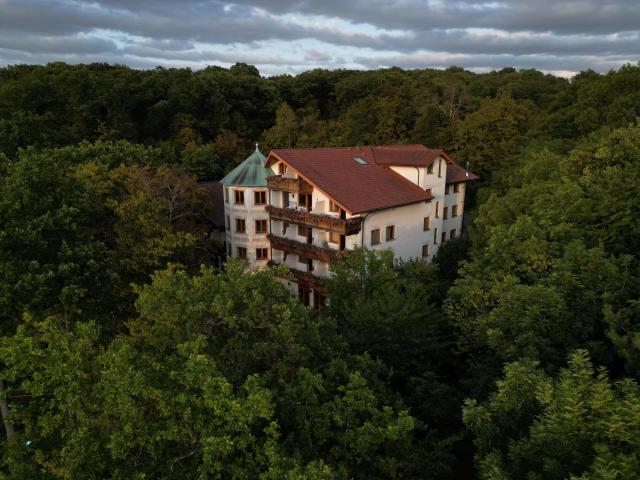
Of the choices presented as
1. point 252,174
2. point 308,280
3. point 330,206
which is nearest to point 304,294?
point 308,280

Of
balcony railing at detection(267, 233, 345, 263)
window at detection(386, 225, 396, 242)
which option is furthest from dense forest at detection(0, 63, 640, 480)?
balcony railing at detection(267, 233, 345, 263)

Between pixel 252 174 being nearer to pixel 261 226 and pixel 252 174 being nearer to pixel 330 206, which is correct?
pixel 261 226

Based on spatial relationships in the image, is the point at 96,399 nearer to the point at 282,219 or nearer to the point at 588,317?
the point at 588,317

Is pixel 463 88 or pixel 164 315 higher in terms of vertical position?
pixel 463 88

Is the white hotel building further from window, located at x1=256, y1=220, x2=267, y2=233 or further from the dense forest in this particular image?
the dense forest

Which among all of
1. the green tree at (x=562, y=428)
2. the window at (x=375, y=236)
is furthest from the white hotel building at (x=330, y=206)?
the green tree at (x=562, y=428)

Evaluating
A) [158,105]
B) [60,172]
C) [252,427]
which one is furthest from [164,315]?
[158,105]

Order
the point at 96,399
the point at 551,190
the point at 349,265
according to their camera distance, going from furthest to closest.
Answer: the point at 551,190, the point at 349,265, the point at 96,399
